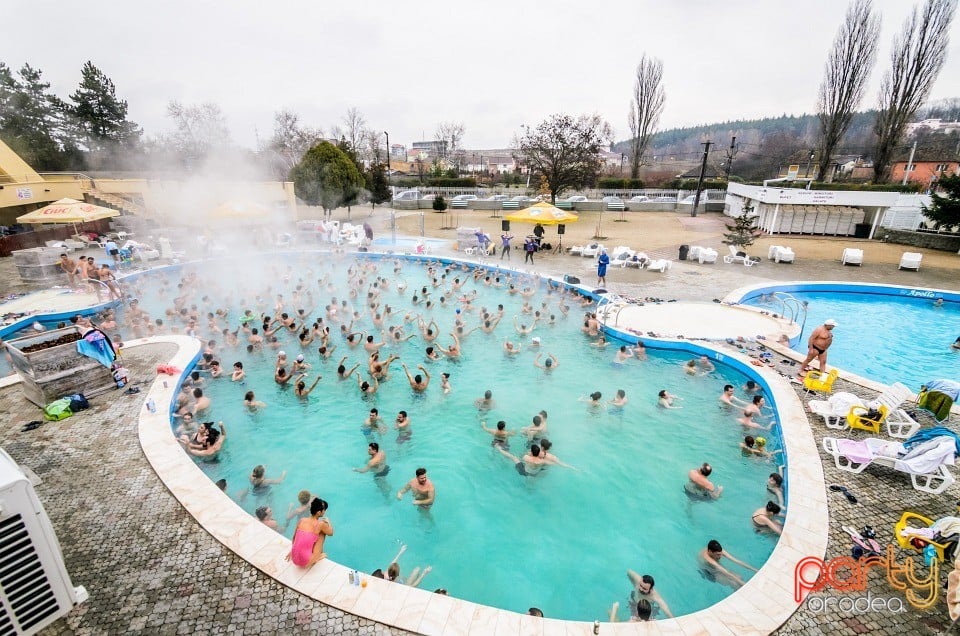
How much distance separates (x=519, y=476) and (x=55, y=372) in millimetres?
8055

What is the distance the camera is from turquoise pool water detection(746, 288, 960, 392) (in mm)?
10758

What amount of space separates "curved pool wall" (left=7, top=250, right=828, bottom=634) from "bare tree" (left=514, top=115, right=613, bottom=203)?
85.4ft

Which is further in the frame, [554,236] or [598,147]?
[598,147]

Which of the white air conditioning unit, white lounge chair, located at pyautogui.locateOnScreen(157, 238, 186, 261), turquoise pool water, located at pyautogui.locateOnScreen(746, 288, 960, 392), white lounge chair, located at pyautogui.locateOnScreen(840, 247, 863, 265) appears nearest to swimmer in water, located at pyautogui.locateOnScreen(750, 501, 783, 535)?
turquoise pool water, located at pyautogui.locateOnScreen(746, 288, 960, 392)

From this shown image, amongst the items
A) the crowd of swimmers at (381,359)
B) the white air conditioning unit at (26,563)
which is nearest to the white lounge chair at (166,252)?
the crowd of swimmers at (381,359)

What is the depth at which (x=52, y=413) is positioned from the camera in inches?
284

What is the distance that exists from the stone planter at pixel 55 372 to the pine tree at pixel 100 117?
4121cm

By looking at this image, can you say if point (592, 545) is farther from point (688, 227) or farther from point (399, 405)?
point (688, 227)

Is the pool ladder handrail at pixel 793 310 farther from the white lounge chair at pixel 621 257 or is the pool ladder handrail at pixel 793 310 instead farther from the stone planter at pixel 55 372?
the stone planter at pixel 55 372

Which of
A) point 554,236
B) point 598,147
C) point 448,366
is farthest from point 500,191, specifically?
point 448,366

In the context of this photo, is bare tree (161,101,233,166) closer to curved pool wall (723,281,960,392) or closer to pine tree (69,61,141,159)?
pine tree (69,61,141,159)

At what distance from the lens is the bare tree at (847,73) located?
2931 cm

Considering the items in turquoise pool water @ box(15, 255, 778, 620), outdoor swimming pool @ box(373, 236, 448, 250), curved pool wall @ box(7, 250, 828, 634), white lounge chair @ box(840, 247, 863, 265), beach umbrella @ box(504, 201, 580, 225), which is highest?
beach umbrella @ box(504, 201, 580, 225)

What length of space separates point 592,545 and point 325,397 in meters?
6.20
